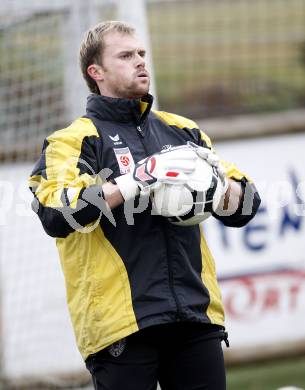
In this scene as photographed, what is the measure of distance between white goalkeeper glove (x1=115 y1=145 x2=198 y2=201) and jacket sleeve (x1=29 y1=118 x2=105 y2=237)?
0.29 ft

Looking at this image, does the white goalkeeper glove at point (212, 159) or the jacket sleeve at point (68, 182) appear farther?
the white goalkeeper glove at point (212, 159)

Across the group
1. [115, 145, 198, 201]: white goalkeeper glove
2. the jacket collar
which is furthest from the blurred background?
[115, 145, 198, 201]: white goalkeeper glove

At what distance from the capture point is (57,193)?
2912 mm

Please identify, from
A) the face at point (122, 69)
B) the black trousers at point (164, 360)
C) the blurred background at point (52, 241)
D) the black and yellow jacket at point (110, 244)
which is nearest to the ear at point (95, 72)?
the face at point (122, 69)

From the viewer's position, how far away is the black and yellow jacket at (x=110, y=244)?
2.93m

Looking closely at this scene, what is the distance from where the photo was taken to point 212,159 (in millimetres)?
2992

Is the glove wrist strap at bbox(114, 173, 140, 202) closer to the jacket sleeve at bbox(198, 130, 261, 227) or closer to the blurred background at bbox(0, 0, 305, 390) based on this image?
the jacket sleeve at bbox(198, 130, 261, 227)

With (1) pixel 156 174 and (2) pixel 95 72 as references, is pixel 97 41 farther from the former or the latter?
(1) pixel 156 174

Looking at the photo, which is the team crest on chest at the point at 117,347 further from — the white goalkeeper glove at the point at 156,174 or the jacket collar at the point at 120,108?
the jacket collar at the point at 120,108

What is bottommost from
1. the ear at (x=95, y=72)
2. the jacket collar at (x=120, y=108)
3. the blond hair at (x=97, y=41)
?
the jacket collar at (x=120, y=108)

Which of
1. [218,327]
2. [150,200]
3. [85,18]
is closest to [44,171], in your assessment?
[150,200]

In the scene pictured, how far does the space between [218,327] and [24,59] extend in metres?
2.75

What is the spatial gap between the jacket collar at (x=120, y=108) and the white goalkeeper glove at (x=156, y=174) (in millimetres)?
275

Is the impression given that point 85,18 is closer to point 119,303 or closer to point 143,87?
point 143,87
